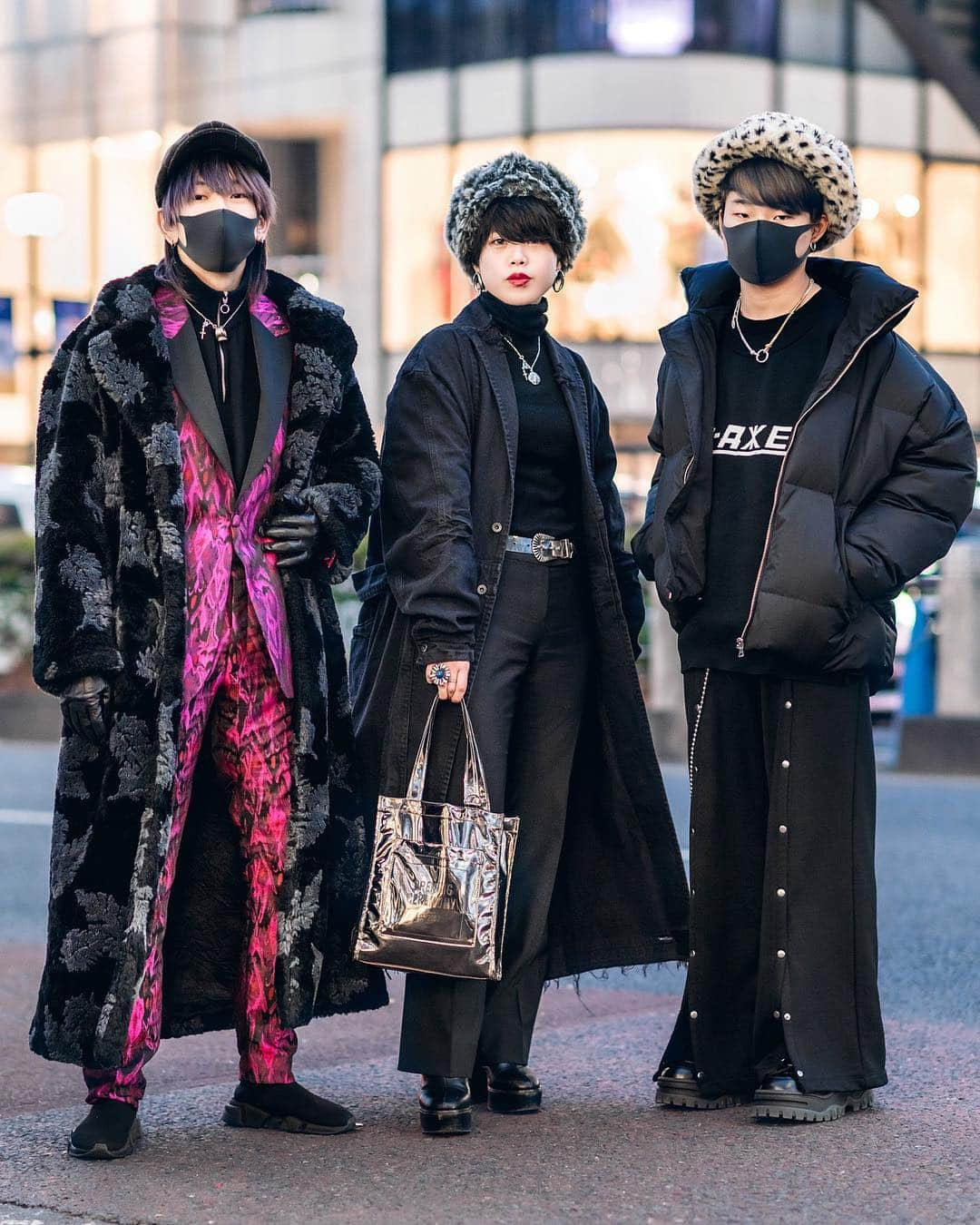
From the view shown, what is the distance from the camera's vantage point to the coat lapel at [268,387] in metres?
4.42

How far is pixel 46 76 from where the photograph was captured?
32.2 m

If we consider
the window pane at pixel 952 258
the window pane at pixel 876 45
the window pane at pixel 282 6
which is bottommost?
the window pane at pixel 952 258

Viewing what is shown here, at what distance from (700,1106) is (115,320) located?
214cm

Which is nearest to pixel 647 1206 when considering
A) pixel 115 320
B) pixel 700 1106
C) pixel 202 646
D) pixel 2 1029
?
pixel 700 1106

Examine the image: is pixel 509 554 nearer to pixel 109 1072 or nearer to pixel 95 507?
pixel 95 507

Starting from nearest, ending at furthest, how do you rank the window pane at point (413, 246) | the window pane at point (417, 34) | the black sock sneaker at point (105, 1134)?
1. the black sock sneaker at point (105, 1134)
2. the window pane at point (417, 34)
3. the window pane at point (413, 246)

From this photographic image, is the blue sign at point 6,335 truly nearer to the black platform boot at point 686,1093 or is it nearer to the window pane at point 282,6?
the window pane at point 282,6

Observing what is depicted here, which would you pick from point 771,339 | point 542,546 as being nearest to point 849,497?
point 771,339

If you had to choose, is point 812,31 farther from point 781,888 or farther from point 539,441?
point 781,888

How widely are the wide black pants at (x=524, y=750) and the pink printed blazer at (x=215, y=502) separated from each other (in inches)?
19.7

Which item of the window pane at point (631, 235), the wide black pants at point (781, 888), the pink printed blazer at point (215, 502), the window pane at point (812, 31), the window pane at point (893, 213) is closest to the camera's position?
the pink printed blazer at point (215, 502)

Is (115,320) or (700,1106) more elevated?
(115,320)

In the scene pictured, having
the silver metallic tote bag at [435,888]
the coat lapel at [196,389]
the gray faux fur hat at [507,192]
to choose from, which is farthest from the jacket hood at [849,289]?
the silver metallic tote bag at [435,888]

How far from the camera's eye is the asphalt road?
3844mm
